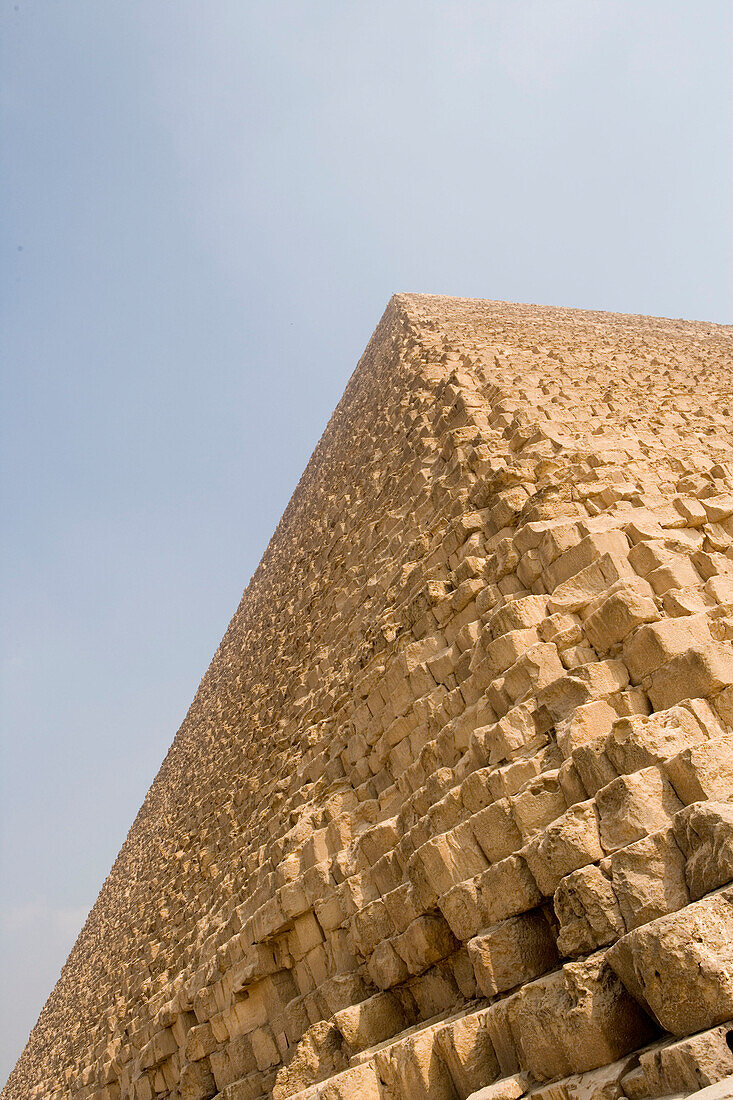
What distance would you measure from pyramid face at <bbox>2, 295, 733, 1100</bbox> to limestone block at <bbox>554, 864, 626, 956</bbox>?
0.04 ft

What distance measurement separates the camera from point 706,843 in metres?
3.13

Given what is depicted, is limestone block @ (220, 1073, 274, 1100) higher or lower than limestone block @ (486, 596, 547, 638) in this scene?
lower

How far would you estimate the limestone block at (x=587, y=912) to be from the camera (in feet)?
10.8

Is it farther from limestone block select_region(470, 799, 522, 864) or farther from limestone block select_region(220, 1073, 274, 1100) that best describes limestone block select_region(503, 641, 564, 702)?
limestone block select_region(220, 1073, 274, 1100)

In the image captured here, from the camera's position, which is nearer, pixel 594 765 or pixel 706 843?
pixel 706 843

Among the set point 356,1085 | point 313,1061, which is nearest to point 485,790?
point 356,1085

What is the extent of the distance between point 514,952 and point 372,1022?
145 cm

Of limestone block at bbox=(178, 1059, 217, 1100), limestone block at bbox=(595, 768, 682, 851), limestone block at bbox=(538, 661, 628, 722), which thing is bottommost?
limestone block at bbox=(178, 1059, 217, 1100)

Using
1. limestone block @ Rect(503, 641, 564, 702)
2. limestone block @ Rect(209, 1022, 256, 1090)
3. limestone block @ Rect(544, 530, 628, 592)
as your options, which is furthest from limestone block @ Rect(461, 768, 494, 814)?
limestone block @ Rect(209, 1022, 256, 1090)

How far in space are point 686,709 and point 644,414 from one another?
496 cm

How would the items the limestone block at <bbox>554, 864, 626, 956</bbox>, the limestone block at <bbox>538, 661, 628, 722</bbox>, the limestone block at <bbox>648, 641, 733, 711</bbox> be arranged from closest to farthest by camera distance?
the limestone block at <bbox>554, 864, 626, 956</bbox> < the limestone block at <bbox>648, 641, 733, 711</bbox> < the limestone block at <bbox>538, 661, 628, 722</bbox>

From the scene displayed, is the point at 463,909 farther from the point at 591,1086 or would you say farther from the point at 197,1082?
the point at 197,1082

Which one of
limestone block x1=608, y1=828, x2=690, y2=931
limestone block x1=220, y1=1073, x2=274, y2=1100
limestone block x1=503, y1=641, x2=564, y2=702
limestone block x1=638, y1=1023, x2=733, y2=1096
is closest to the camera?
limestone block x1=638, y1=1023, x2=733, y2=1096

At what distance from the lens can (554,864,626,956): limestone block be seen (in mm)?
3289
